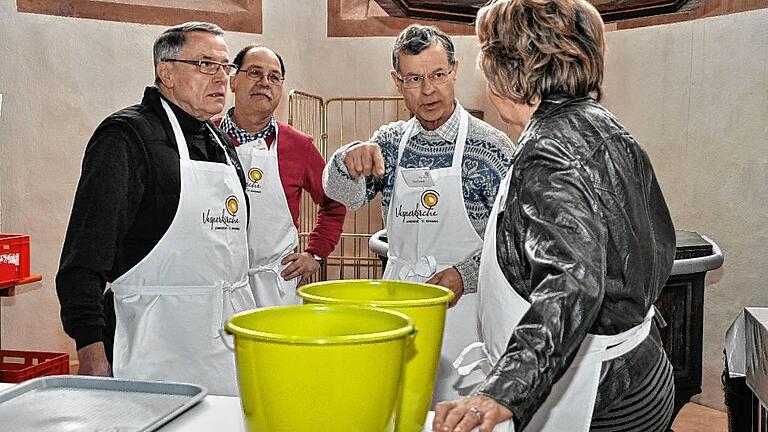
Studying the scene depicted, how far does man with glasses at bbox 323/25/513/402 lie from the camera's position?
2.55m

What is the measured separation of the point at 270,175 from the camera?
3.32 m

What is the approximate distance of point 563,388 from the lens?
5.07 ft

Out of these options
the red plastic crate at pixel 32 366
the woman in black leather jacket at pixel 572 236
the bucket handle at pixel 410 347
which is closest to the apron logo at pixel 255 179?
the red plastic crate at pixel 32 366

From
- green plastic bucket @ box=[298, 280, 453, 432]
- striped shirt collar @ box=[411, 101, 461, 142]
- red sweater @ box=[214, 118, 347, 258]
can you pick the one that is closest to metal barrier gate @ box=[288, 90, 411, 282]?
red sweater @ box=[214, 118, 347, 258]

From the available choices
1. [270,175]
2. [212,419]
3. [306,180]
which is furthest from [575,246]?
[306,180]

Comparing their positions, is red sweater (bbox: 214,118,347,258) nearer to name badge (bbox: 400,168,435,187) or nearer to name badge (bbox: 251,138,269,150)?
name badge (bbox: 251,138,269,150)

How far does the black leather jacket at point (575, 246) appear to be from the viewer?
119 centimetres

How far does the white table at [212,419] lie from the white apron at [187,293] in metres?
0.79

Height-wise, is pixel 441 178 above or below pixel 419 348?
above

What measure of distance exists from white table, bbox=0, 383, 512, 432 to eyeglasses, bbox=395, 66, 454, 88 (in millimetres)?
1390

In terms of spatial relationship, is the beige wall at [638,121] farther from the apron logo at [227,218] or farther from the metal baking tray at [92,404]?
the metal baking tray at [92,404]

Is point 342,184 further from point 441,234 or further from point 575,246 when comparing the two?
point 575,246

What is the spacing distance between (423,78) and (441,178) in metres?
0.31

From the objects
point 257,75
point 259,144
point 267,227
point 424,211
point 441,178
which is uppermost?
point 257,75
